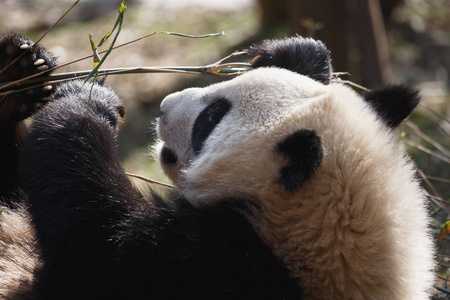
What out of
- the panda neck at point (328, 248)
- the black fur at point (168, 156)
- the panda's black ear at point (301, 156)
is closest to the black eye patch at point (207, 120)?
the black fur at point (168, 156)

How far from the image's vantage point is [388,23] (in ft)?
32.1

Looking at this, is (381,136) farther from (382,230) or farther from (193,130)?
(193,130)

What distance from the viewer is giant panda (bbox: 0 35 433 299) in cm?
268

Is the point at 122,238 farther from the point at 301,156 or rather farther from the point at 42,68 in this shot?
the point at 42,68

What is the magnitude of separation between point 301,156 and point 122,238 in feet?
2.98

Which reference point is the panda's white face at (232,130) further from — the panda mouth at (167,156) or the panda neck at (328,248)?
the panda neck at (328,248)

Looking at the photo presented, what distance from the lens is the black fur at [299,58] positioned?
11.7 ft

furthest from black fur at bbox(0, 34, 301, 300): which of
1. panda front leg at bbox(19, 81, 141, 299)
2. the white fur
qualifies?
the white fur

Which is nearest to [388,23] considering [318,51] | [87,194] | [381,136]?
[318,51]

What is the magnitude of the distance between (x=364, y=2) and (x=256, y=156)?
5517 mm

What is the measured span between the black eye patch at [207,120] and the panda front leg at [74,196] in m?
0.44

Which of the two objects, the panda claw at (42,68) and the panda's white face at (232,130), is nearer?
the panda's white face at (232,130)

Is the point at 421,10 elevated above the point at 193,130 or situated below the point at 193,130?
above

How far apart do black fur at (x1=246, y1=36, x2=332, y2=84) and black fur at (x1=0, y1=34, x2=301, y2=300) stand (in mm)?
1060
